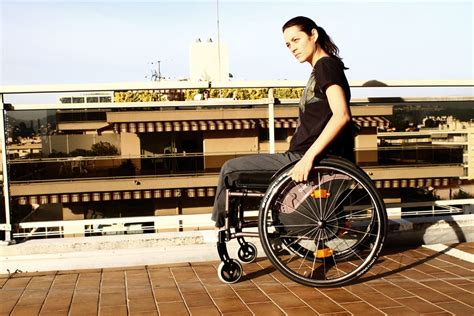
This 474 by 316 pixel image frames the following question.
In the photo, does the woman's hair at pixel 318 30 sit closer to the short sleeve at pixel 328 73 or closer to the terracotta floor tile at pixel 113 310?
the short sleeve at pixel 328 73

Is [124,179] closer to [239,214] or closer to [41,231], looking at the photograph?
[41,231]

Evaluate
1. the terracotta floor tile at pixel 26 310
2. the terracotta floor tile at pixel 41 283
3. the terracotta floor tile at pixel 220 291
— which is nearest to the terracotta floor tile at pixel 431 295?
the terracotta floor tile at pixel 220 291

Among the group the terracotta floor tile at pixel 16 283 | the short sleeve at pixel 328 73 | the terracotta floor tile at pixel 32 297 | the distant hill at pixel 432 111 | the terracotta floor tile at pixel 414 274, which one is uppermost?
the short sleeve at pixel 328 73

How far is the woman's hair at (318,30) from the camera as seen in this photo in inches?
114

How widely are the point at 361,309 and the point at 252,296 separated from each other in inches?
24.7

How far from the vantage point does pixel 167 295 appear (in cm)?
298

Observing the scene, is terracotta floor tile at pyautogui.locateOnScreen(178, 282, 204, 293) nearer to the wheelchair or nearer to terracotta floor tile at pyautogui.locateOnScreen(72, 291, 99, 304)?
the wheelchair

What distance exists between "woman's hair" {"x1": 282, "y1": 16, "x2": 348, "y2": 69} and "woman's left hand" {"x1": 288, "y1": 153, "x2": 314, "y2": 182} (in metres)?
0.60

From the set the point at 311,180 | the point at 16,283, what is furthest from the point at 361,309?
the point at 16,283

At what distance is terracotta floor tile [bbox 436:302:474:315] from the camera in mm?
2582

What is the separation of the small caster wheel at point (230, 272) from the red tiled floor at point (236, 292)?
0.04 meters

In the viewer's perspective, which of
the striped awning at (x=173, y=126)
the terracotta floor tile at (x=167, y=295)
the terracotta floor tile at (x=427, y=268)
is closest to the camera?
the terracotta floor tile at (x=167, y=295)

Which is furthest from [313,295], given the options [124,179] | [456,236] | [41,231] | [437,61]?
[124,179]

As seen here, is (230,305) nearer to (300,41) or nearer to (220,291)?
(220,291)
